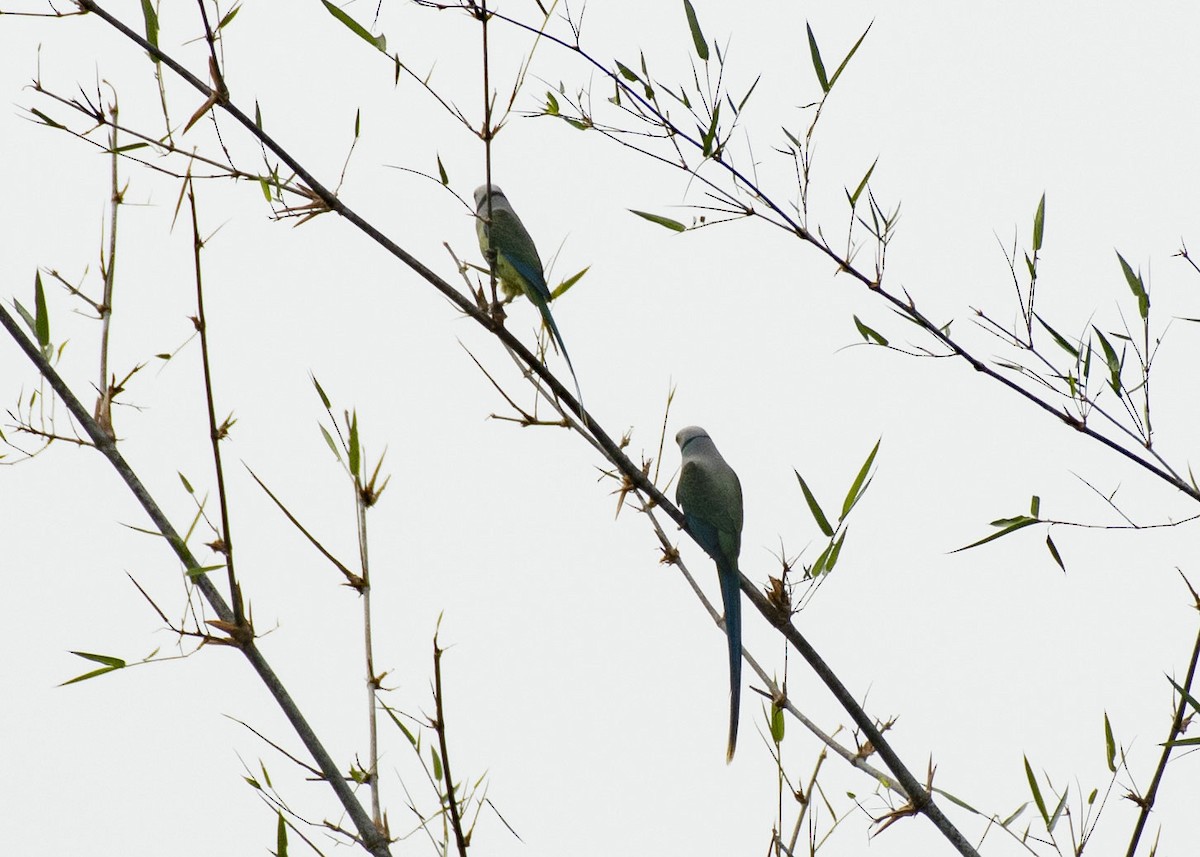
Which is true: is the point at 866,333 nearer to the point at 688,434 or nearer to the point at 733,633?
the point at 733,633

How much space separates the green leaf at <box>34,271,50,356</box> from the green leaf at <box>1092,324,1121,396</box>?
1420 millimetres

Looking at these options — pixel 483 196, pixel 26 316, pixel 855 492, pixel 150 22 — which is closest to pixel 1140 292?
pixel 855 492

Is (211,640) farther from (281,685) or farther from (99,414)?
(99,414)

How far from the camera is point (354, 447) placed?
4.76 ft

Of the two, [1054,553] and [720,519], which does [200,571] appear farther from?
[720,519]

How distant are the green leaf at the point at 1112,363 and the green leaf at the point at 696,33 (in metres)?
0.68

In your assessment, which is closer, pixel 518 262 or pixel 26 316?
pixel 26 316

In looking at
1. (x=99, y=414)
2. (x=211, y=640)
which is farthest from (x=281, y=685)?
(x=99, y=414)

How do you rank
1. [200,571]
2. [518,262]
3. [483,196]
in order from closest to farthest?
[200,571], [518,262], [483,196]

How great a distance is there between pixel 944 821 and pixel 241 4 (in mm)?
1376

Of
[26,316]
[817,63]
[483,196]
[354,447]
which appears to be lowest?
[354,447]

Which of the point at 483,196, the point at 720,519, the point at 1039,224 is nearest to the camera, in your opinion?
the point at 1039,224

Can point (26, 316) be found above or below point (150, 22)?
below

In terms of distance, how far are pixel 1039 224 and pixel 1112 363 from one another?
26 centimetres
